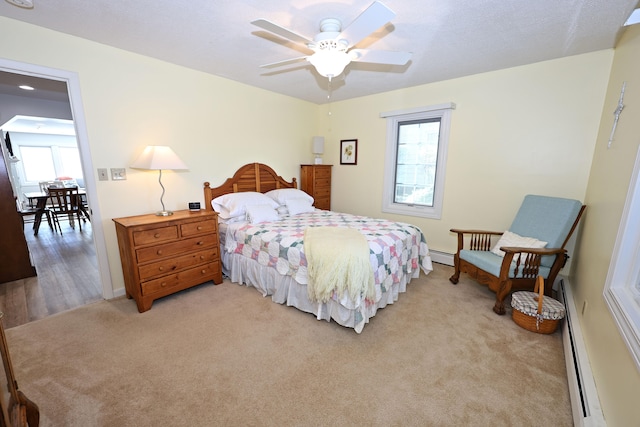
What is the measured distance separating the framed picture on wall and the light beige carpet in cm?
255

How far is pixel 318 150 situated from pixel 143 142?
2.53 m

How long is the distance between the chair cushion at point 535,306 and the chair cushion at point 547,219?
1.75ft

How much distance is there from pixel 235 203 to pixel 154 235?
1004mm

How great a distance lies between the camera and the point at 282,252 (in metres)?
2.47

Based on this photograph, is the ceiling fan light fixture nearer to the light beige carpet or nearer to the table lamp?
the table lamp

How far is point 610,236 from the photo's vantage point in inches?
66.3

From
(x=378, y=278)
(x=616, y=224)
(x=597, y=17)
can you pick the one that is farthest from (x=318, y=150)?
(x=616, y=224)

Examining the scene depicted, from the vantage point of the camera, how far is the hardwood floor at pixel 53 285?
8.01 ft

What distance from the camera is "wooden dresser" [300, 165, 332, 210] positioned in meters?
4.33

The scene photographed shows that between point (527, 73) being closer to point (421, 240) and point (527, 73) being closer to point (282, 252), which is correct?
point (421, 240)

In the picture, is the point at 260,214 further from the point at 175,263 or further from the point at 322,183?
the point at 322,183

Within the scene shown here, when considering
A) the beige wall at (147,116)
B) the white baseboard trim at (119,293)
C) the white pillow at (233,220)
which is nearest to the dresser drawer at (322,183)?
the beige wall at (147,116)

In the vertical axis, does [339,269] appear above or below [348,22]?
below

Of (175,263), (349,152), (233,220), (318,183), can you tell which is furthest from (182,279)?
(349,152)
